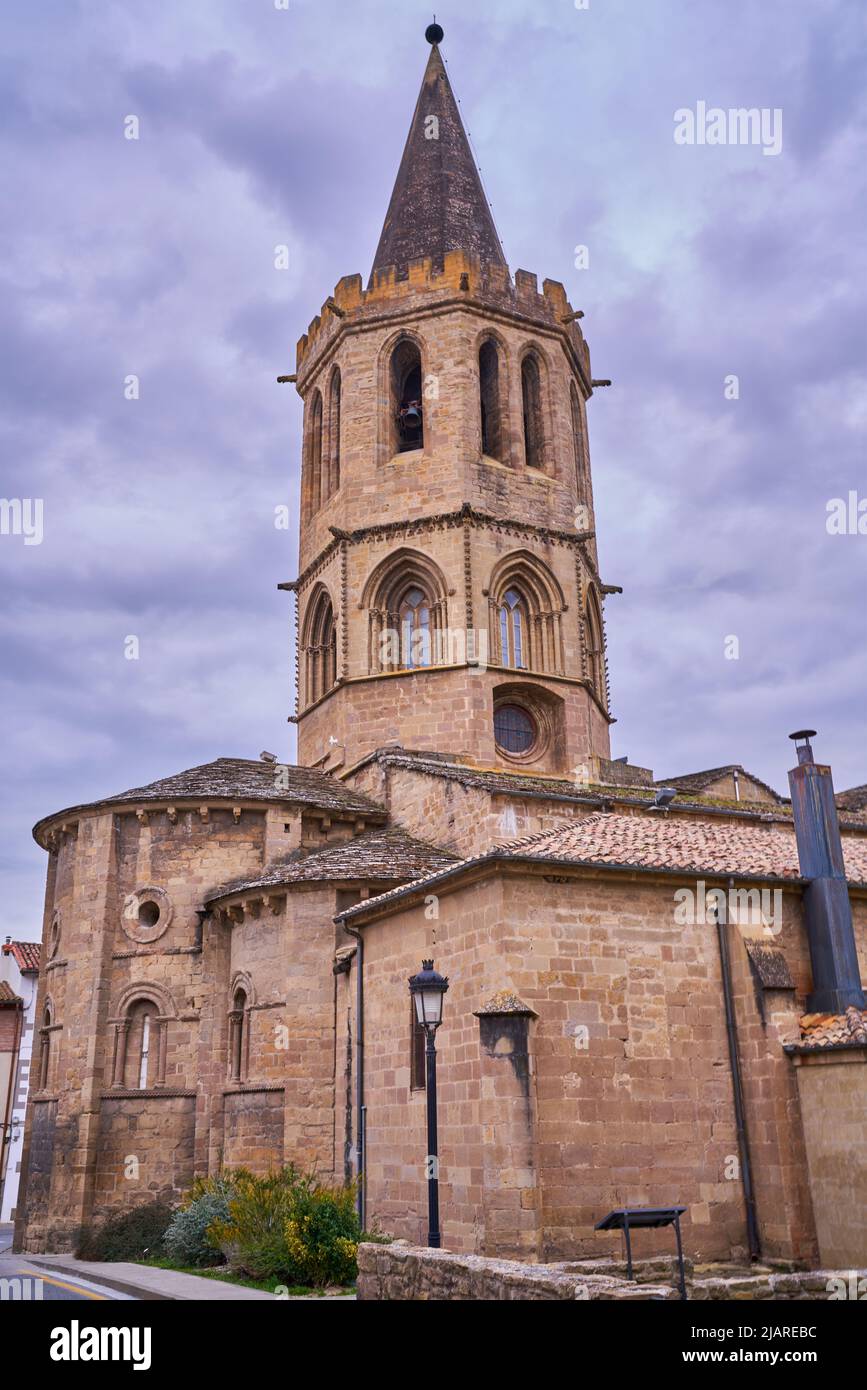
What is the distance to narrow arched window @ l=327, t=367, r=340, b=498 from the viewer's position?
28.3 m

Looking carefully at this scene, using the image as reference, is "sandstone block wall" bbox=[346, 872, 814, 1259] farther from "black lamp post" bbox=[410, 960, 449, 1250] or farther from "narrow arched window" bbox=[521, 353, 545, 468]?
"narrow arched window" bbox=[521, 353, 545, 468]

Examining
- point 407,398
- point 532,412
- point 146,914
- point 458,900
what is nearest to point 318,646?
point 407,398

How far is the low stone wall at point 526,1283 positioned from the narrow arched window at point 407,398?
2061 cm

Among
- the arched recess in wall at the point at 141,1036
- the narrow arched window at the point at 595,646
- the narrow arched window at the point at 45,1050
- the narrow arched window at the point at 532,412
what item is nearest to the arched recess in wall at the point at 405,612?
the narrow arched window at the point at 595,646

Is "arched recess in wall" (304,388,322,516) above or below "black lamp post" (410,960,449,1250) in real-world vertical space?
above

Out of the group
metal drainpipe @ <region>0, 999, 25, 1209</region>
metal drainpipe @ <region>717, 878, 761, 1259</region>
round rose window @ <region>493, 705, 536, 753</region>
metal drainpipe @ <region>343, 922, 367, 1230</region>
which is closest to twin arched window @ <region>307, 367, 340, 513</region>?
round rose window @ <region>493, 705, 536, 753</region>

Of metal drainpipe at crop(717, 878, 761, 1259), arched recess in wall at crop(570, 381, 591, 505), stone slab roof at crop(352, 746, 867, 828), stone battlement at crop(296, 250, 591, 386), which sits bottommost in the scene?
metal drainpipe at crop(717, 878, 761, 1259)

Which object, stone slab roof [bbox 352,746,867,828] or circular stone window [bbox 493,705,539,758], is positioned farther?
circular stone window [bbox 493,705,539,758]

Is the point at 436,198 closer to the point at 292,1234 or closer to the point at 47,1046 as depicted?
the point at 47,1046

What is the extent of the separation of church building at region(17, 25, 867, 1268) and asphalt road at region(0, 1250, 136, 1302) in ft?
10.5

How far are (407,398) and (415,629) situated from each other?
647cm

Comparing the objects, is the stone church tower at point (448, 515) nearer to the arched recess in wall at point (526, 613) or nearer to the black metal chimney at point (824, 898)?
the arched recess in wall at point (526, 613)

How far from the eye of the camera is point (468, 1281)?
8.84 m

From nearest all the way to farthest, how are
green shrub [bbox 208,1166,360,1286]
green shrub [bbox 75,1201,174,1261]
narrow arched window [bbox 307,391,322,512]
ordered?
green shrub [bbox 208,1166,360,1286], green shrub [bbox 75,1201,174,1261], narrow arched window [bbox 307,391,322,512]
